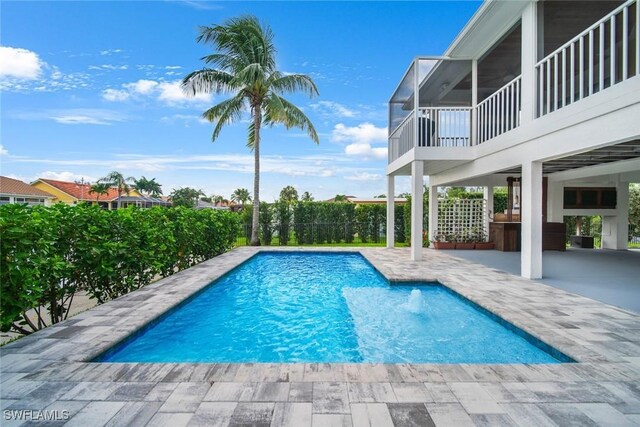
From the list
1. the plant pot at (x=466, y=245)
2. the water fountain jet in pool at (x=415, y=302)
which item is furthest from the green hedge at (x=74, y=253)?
the plant pot at (x=466, y=245)

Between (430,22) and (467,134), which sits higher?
(430,22)

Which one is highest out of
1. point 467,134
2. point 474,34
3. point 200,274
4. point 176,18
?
point 176,18

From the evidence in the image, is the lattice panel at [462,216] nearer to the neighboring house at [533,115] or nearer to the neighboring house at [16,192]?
the neighboring house at [533,115]

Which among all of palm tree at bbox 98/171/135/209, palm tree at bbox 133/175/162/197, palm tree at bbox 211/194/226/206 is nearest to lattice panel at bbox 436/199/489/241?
palm tree at bbox 98/171/135/209

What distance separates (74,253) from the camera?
5.29m

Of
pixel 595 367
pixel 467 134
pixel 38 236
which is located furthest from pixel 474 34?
pixel 38 236

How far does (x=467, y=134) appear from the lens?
10.7m

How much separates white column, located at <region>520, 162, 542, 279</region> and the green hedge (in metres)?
7.75

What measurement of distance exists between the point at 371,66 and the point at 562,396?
18.6 meters

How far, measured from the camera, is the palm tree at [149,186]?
65319mm

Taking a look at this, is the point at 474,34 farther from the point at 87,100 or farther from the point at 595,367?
the point at 87,100

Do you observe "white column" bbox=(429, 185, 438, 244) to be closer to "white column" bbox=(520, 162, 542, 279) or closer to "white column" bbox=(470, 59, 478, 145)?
"white column" bbox=(470, 59, 478, 145)

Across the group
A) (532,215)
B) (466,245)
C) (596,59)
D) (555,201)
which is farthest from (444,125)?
(555,201)

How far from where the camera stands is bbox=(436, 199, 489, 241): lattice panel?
48.9 ft
